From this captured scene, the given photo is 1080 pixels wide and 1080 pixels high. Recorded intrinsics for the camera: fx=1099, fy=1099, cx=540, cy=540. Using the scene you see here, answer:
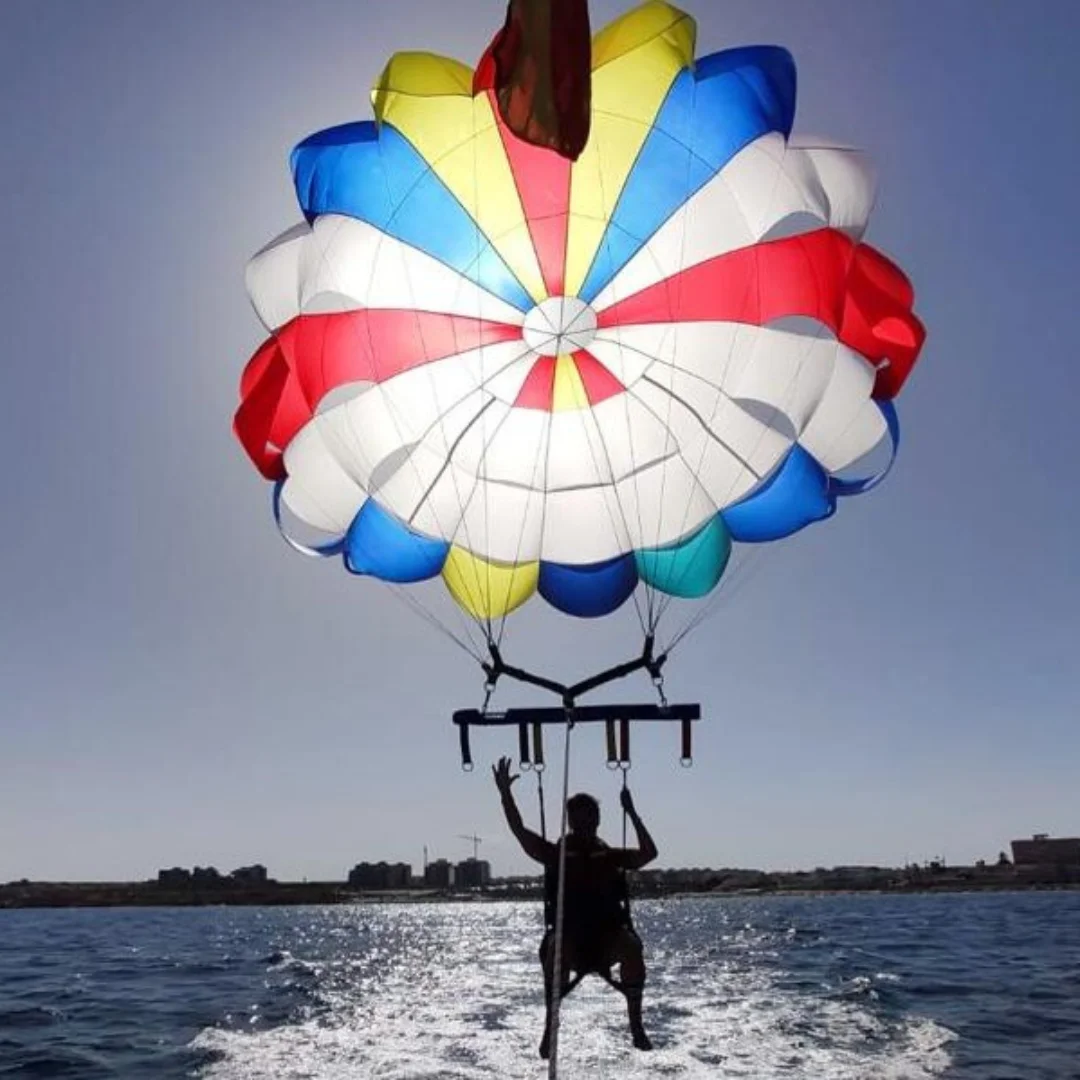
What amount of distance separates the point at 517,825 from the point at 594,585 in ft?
8.77

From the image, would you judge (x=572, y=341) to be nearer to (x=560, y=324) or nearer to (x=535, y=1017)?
(x=560, y=324)

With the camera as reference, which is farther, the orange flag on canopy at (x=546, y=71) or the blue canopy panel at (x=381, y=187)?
the blue canopy panel at (x=381, y=187)

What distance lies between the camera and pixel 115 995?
26562 mm

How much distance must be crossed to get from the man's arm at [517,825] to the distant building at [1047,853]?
143381mm

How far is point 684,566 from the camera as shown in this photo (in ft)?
33.5

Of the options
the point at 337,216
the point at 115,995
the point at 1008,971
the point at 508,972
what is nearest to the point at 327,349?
the point at 337,216

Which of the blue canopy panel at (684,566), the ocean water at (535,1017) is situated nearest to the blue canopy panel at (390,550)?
the blue canopy panel at (684,566)

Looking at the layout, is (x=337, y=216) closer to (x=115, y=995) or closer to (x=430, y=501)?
(x=430, y=501)

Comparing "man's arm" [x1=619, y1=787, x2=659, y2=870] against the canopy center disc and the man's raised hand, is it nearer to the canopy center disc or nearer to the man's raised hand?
the man's raised hand

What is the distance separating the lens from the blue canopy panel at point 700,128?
9289mm

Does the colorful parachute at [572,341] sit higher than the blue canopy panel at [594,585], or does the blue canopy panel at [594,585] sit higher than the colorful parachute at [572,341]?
the colorful parachute at [572,341]

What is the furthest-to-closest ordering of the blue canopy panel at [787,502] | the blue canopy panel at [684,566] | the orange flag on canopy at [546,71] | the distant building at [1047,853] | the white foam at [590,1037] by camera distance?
the distant building at [1047,853] → the white foam at [590,1037] → the blue canopy panel at [684,566] → the blue canopy panel at [787,502] → the orange flag on canopy at [546,71]

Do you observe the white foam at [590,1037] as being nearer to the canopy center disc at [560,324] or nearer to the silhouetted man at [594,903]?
the silhouetted man at [594,903]

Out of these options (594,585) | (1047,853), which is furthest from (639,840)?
(1047,853)
